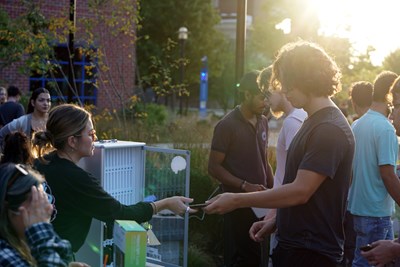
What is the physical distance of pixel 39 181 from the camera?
270 cm

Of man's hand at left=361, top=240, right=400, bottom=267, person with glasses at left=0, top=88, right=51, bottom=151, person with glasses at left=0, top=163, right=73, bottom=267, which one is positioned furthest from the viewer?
person with glasses at left=0, top=88, right=51, bottom=151

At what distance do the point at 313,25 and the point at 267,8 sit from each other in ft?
35.1

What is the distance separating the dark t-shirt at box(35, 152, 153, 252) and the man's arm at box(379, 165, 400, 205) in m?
2.16

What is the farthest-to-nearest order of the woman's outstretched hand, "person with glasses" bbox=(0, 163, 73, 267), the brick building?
1. the brick building
2. the woman's outstretched hand
3. "person with glasses" bbox=(0, 163, 73, 267)

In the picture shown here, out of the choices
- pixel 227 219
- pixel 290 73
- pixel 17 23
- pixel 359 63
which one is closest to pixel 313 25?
pixel 359 63

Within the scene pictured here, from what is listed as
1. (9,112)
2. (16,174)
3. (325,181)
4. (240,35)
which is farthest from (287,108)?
(9,112)

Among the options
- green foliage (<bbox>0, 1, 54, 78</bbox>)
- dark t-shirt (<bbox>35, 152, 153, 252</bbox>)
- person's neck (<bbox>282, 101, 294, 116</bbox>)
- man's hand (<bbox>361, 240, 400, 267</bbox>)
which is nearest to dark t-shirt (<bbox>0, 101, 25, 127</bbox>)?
green foliage (<bbox>0, 1, 54, 78</bbox>)

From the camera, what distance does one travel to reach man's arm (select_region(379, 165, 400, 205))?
5058 mm

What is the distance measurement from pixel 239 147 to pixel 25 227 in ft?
Answer: 12.0

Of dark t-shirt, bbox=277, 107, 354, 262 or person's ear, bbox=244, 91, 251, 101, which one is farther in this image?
person's ear, bbox=244, 91, 251, 101

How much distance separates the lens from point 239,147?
6.12 metres

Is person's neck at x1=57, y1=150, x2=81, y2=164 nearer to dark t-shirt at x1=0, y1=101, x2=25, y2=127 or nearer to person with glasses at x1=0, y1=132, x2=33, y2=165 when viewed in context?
person with glasses at x1=0, y1=132, x2=33, y2=165

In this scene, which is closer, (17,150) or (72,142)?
(17,150)

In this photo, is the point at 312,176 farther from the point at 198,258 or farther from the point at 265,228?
the point at 198,258
